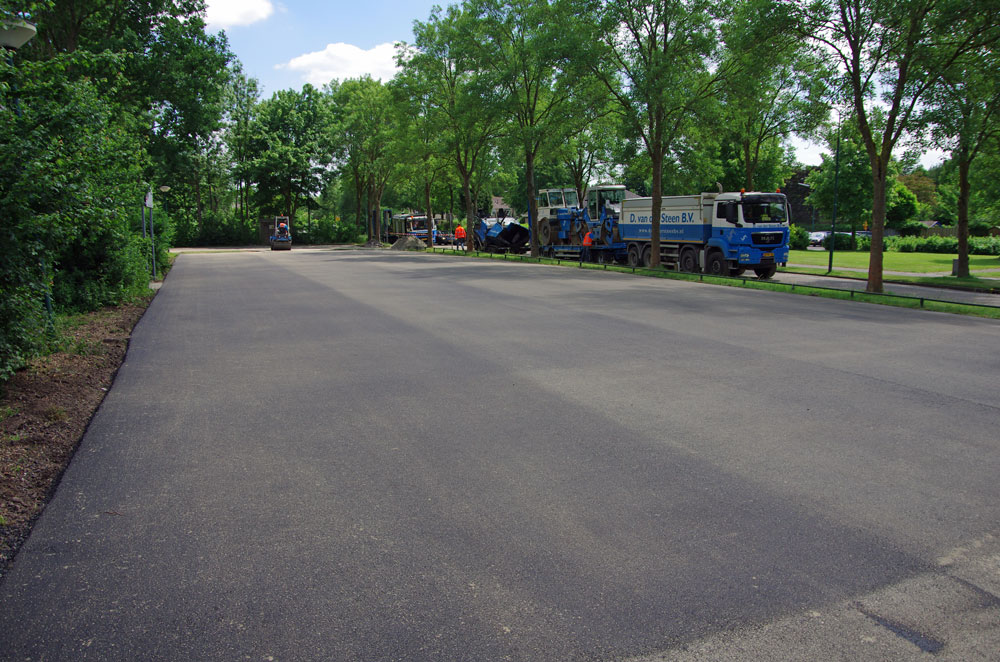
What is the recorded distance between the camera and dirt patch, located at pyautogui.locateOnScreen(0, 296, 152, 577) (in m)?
4.39

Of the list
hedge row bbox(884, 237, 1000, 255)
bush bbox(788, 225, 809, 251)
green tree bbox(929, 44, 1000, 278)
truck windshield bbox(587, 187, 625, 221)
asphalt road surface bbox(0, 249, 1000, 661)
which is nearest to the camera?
asphalt road surface bbox(0, 249, 1000, 661)

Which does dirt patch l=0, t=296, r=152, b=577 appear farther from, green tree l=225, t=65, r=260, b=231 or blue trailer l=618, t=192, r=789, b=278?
green tree l=225, t=65, r=260, b=231

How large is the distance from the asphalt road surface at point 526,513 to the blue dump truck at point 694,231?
15.2 m

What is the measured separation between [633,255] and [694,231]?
4022 millimetres

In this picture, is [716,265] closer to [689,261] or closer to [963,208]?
[689,261]

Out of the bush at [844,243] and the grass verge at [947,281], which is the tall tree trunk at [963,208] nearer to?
the grass verge at [947,281]

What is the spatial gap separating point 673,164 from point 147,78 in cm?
2079

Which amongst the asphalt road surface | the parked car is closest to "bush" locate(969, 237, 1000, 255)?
the parked car

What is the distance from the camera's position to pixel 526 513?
13.9 ft

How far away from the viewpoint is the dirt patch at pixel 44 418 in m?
4.39

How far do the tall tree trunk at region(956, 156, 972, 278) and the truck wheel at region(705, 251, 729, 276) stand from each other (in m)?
8.21

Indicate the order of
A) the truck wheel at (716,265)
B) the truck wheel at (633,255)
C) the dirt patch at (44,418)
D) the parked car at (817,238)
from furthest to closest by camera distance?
the parked car at (817,238)
the truck wheel at (633,255)
the truck wheel at (716,265)
the dirt patch at (44,418)

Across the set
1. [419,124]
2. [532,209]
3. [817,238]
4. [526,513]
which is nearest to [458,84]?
[419,124]

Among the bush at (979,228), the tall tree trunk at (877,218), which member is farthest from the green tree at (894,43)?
the bush at (979,228)
